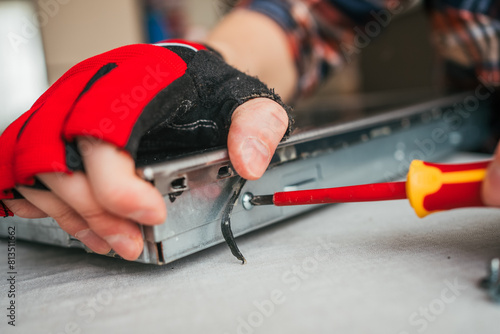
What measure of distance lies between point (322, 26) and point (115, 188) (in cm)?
76

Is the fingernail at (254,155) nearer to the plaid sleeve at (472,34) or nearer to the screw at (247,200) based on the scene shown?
the screw at (247,200)

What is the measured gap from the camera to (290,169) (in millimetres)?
447

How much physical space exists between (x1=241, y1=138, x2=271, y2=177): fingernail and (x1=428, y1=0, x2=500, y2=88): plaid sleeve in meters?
0.65

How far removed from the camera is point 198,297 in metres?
0.30

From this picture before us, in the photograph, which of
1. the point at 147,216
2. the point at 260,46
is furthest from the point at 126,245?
the point at 260,46

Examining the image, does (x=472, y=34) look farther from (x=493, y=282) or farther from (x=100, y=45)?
(x=100, y=45)

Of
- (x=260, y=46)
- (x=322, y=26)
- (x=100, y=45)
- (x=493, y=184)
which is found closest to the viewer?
(x=493, y=184)

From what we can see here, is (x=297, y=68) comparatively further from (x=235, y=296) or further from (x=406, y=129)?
(x=235, y=296)

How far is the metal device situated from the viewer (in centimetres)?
34

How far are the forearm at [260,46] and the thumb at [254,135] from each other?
326 millimetres

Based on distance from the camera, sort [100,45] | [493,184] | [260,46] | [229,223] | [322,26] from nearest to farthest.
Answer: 1. [493,184]
2. [229,223]
3. [260,46]
4. [322,26]
5. [100,45]

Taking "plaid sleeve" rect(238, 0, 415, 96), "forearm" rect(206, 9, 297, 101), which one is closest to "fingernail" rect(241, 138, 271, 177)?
"forearm" rect(206, 9, 297, 101)

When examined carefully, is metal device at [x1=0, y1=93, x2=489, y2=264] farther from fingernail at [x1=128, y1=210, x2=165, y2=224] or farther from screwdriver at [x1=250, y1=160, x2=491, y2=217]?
screwdriver at [x1=250, y1=160, x2=491, y2=217]

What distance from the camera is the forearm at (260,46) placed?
0.72m
